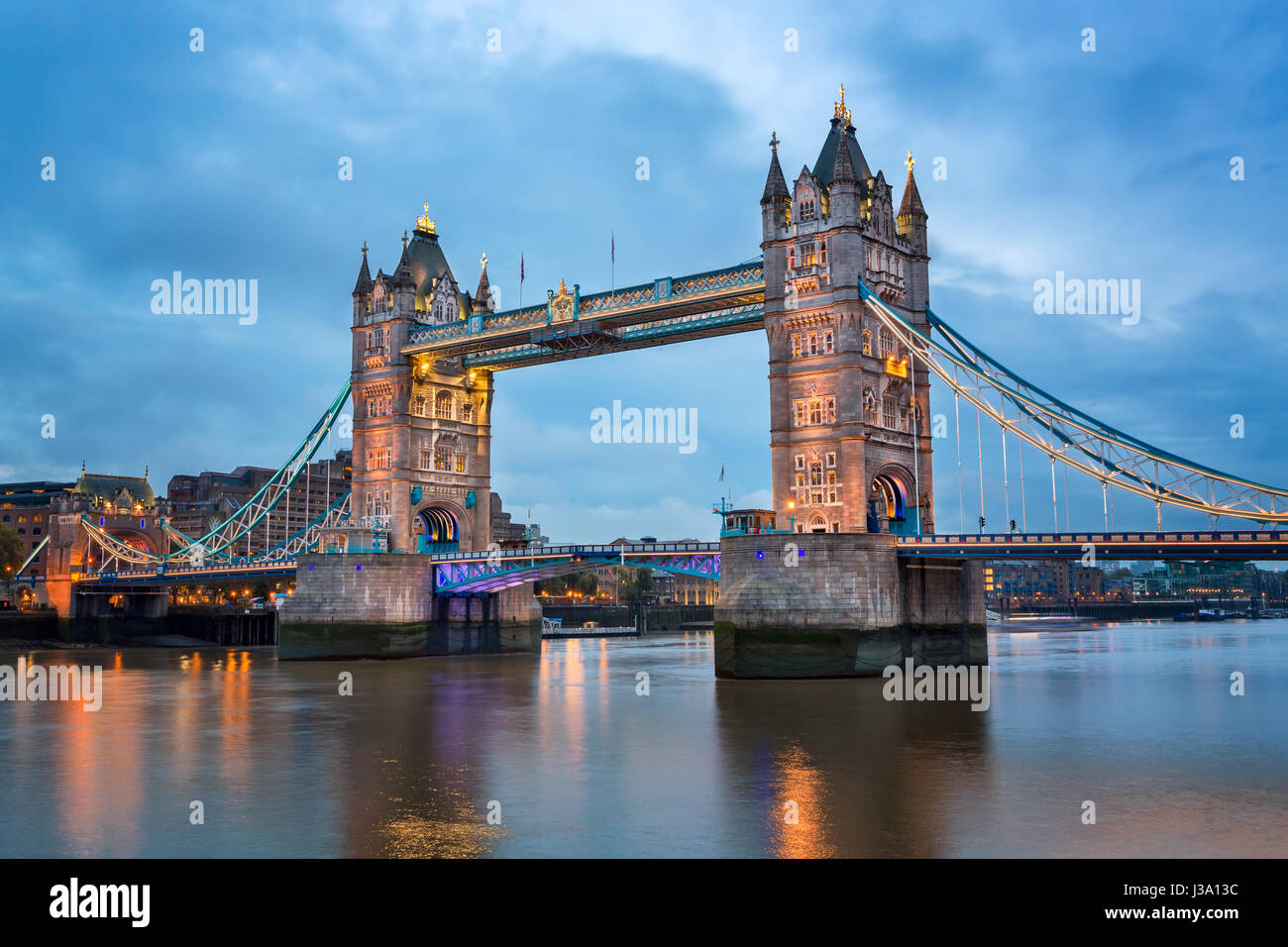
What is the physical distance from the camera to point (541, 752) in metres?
26.2

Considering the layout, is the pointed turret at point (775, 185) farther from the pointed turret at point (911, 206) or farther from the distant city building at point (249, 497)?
the distant city building at point (249, 497)

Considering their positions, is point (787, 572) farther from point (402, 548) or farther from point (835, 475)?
point (402, 548)

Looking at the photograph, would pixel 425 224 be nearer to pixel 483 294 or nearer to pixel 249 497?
pixel 483 294

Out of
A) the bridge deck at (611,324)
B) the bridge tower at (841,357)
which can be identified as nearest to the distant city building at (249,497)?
the bridge deck at (611,324)

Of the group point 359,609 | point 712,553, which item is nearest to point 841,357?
point 712,553

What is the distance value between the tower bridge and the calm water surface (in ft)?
14.0

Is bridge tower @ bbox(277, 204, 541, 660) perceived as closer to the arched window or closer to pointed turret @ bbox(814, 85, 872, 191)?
the arched window

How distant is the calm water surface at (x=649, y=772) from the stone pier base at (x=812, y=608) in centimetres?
151

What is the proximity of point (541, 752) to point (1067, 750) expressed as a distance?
12233mm

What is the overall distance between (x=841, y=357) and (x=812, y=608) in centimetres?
1050

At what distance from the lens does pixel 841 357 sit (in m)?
45.0

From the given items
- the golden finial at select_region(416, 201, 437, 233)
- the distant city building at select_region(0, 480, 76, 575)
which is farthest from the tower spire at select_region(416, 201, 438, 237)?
the distant city building at select_region(0, 480, 76, 575)

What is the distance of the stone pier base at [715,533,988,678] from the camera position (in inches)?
1624
